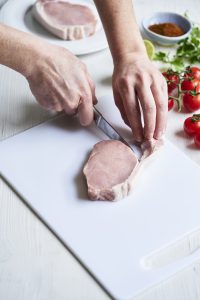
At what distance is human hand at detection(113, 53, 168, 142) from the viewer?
168 cm

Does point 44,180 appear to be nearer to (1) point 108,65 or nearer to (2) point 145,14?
(1) point 108,65

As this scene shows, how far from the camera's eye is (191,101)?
6.39 feet

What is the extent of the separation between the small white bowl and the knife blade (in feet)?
1.76

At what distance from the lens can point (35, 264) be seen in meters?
1.47

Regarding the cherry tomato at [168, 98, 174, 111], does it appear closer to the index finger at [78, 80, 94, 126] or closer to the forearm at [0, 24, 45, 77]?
the index finger at [78, 80, 94, 126]

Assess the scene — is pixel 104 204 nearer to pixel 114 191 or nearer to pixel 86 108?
pixel 114 191

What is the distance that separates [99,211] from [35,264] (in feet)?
0.77

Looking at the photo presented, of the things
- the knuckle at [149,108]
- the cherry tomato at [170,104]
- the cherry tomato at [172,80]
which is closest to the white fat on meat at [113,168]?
the knuckle at [149,108]

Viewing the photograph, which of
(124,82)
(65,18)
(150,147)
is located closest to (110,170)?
(150,147)

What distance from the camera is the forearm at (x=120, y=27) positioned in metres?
1.84

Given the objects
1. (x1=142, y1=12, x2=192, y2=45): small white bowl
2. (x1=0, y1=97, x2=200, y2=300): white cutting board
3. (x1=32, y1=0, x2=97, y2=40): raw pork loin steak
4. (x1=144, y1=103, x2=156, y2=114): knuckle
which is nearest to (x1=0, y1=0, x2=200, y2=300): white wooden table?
(x1=0, y1=97, x2=200, y2=300): white cutting board

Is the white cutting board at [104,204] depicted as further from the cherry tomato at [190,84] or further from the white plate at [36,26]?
the white plate at [36,26]

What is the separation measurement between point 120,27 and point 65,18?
405 millimetres

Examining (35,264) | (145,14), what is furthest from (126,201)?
(145,14)
